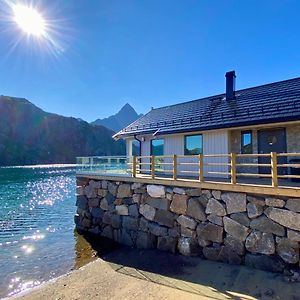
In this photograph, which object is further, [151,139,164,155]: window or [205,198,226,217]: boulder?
[151,139,164,155]: window

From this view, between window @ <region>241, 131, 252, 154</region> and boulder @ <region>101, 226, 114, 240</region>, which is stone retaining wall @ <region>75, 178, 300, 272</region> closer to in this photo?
boulder @ <region>101, 226, 114, 240</region>

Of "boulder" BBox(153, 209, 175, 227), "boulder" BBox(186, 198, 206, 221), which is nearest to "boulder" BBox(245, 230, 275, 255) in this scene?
"boulder" BBox(186, 198, 206, 221)

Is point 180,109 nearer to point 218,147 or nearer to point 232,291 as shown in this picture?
point 218,147

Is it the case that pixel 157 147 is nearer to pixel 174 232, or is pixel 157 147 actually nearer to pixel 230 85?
pixel 230 85

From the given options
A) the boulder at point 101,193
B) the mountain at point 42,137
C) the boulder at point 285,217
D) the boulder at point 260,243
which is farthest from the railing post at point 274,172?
the mountain at point 42,137

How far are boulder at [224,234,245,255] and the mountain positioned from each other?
393 feet

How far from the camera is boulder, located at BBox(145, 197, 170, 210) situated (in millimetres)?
10875

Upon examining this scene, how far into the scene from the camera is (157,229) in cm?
1102

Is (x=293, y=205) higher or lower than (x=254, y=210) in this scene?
higher

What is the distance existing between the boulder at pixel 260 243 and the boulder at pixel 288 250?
0.67 feet

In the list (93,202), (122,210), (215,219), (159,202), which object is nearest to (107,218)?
(122,210)

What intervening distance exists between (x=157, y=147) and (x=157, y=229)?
21.8 feet

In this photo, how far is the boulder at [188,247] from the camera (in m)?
9.71

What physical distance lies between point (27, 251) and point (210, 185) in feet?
32.6
